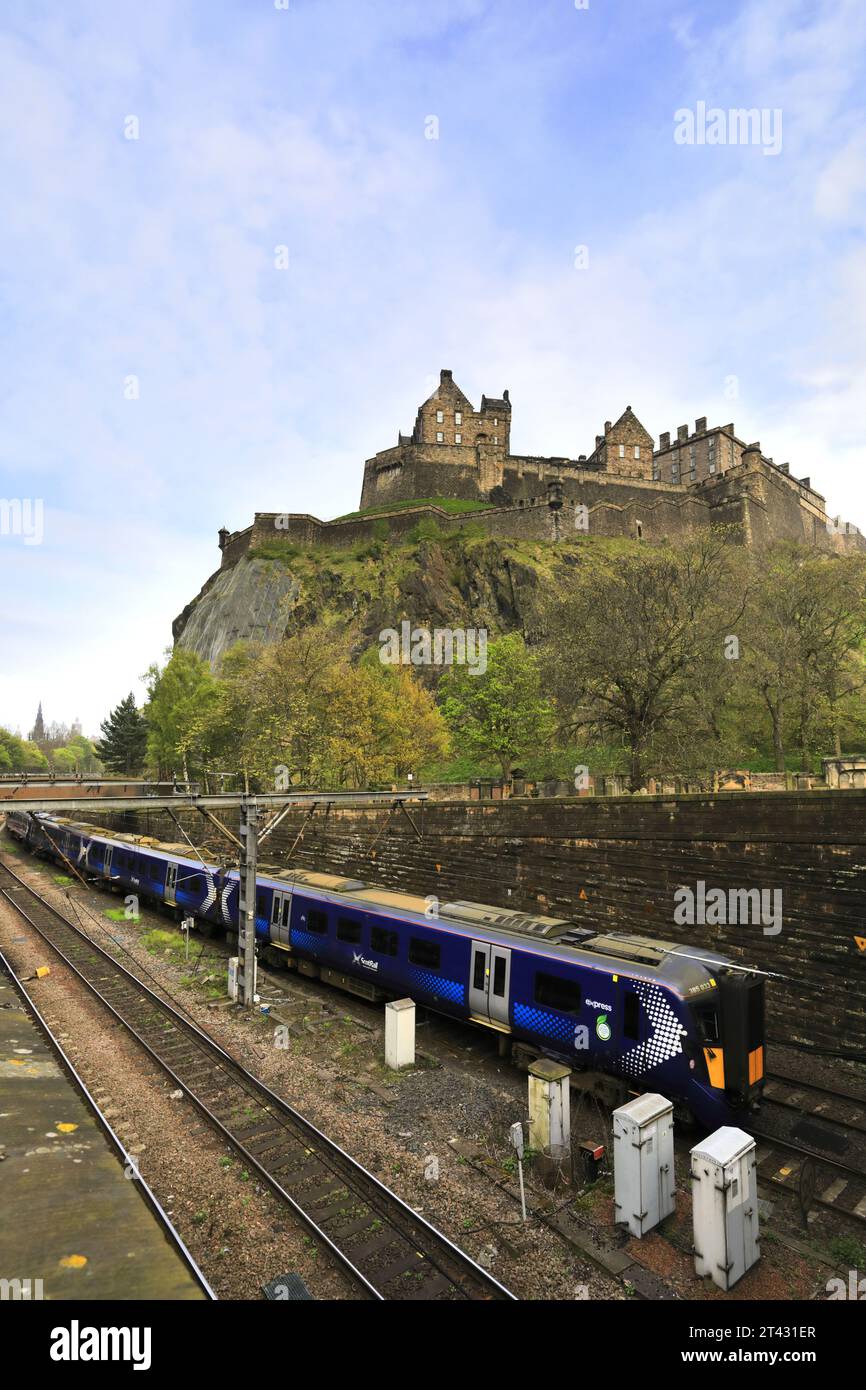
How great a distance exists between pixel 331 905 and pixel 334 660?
24.2 metres

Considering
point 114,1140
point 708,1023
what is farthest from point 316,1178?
point 708,1023

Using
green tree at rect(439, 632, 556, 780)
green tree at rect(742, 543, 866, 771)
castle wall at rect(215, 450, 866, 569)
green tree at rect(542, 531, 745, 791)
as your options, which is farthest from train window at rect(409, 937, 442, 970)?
castle wall at rect(215, 450, 866, 569)

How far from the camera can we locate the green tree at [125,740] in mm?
73875

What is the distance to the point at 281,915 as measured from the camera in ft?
60.0

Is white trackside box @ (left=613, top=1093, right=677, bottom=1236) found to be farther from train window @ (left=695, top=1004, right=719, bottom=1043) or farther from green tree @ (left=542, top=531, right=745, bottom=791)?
green tree @ (left=542, top=531, right=745, bottom=791)

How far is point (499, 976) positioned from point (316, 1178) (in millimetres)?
4350

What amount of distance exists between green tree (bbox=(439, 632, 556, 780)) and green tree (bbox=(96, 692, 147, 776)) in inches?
1947

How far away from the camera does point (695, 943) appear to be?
535 inches

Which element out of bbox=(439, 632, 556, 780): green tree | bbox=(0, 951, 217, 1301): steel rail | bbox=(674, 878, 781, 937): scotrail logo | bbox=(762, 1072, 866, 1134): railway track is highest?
bbox=(439, 632, 556, 780): green tree

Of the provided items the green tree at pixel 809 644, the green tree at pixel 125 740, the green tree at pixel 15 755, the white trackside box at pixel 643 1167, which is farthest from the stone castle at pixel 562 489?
the white trackside box at pixel 643 1167

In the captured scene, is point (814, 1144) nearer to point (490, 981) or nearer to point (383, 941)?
point (490, 981)

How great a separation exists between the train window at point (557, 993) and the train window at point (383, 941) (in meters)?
3.99

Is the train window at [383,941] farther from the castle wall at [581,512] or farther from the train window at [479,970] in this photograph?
the castle wall at [581,512]

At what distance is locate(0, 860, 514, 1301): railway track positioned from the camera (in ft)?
23.8
